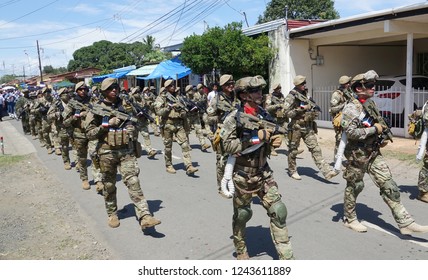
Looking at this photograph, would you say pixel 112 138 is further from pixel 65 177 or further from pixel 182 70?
pixel 182 70

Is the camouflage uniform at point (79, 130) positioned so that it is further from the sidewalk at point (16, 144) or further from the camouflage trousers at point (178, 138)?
the sidewalk at point (16, 144)

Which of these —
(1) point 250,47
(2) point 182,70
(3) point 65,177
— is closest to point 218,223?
(3) point 65,177

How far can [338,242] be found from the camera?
4.69m

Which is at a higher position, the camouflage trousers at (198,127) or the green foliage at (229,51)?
the green foliage at (229,51)

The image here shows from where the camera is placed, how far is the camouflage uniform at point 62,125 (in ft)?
29.9

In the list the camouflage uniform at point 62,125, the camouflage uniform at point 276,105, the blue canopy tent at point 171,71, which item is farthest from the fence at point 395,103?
the blue canopy tent at point 171,71

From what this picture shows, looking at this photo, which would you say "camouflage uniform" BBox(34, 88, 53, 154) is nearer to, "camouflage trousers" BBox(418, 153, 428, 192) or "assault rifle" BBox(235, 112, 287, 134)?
"assault rifle" BBox(235, 112, 287, 134)

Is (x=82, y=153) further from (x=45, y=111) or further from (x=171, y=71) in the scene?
(x=171, y=71)

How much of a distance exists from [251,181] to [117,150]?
2.19 meters

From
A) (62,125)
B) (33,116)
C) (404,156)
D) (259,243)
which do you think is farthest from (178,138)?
(33,116)

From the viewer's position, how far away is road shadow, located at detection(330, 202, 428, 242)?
4.81 metres

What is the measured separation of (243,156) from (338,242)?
1.70m

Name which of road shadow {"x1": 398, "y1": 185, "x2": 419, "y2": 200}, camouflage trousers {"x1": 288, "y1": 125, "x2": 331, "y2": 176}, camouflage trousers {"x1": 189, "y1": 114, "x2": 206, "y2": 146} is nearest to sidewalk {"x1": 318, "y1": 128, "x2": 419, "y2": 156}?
road shadow {"x1": 398, "y1": 185, "x2": 419, "y2": 200}

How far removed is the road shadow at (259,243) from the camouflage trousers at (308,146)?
2485 millimetres
